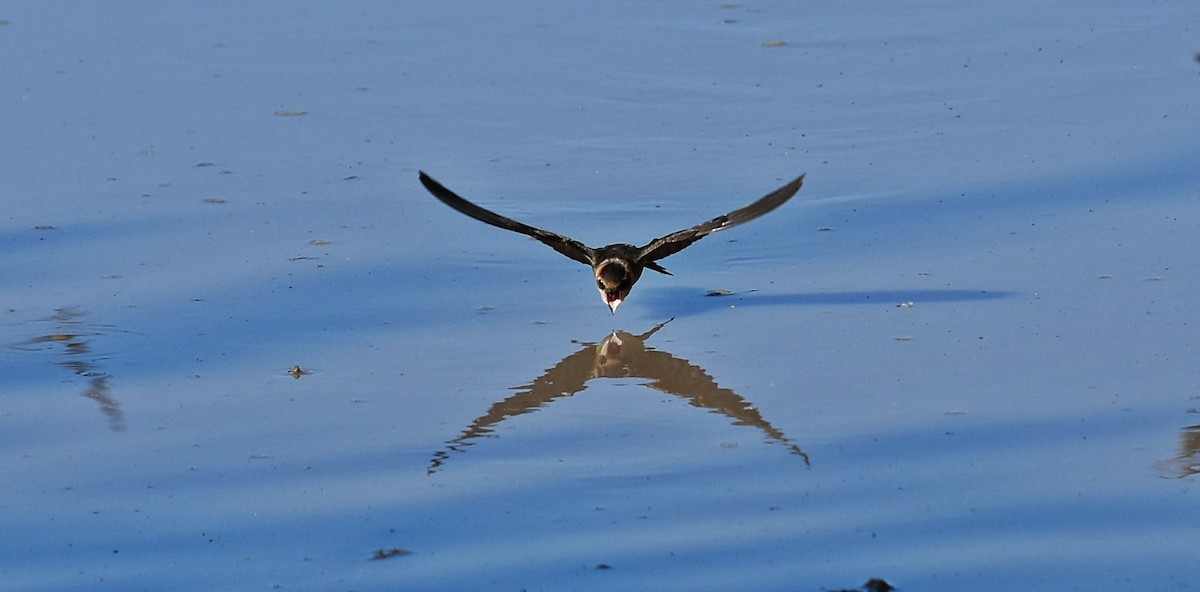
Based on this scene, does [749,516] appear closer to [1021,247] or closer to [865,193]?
[1021,247]

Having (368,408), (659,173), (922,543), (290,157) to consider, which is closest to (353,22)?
(290,157)

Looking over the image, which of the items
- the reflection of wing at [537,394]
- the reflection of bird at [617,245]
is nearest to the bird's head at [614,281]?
the reflection of bird at [617,245]

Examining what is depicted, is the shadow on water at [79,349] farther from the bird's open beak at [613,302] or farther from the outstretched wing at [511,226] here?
the bird's open beak at [613,302]

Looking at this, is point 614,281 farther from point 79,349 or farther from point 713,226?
point 79,349

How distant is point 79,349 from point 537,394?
1.44m

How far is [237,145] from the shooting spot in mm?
7488

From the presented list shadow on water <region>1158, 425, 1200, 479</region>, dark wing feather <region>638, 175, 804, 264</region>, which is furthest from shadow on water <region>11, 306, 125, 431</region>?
shadow on water <region>1158, 425, 1200, 479</region>

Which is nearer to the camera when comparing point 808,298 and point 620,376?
point 620,376

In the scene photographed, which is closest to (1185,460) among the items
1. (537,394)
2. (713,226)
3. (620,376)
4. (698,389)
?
(698,389)

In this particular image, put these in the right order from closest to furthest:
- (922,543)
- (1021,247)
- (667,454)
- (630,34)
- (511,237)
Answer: (922,543)
(667,454)
(1021,247)
(511,237)
(630,34)

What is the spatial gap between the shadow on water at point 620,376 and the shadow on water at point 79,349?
0.99 meters

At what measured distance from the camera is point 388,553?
12.9 ft

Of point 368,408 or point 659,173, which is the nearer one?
point 368,408

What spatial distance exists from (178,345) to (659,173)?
240 cm
